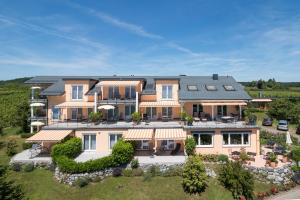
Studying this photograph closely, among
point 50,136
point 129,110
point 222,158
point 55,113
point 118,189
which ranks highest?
point 129,110

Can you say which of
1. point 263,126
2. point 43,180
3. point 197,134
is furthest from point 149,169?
point 263,126

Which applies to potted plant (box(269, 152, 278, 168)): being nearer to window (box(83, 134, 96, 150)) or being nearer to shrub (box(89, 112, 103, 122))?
window (box(83, 134, 96, 150))

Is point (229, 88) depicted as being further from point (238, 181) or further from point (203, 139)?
point (238, 181)

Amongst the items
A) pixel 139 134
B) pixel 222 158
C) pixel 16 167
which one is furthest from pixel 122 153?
pixel 16 167

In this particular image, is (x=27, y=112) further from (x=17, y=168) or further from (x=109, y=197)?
(x=109, y=197)

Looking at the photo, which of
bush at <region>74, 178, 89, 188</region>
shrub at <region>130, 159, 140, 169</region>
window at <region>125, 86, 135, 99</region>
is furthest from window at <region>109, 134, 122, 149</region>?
bush at <region>74, 178, 89, 188</region>

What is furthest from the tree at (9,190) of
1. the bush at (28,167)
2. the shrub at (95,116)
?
the shrub at (95,116)
